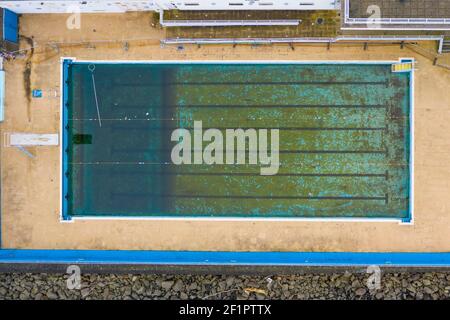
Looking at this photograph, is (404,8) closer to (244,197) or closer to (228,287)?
→ (244,197)

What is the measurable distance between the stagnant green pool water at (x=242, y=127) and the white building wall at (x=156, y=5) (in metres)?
3.55

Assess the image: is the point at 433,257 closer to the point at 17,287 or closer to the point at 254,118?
the point at 254,118

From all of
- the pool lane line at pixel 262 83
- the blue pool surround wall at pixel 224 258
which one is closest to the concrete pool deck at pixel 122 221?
the blue pool surround wall at pixel 224 258

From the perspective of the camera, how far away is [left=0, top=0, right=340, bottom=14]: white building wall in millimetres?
24484

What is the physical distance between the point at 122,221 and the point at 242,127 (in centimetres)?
1004

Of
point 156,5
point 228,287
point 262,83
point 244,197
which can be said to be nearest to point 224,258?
point 228,287

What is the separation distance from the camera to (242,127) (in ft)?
89.6

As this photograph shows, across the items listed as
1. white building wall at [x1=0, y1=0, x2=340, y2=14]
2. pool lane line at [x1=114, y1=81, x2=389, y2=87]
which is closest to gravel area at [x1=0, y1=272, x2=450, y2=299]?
pool lane line at [x1=114, y1=81, x2=389, y2=87]

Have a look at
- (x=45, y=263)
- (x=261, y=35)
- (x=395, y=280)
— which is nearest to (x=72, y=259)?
(x=45, y=263)

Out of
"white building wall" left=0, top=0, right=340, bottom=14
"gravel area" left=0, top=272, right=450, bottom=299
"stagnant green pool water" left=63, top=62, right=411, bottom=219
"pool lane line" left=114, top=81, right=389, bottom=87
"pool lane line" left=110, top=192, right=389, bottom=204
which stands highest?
"white building wall" left=0, top=0, right=340, bottom=14

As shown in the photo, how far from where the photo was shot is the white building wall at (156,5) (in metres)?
24.5

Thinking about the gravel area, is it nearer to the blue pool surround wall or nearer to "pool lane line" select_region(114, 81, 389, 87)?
the blue pool surround wall

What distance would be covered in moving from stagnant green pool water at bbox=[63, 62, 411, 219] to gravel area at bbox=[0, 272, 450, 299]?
4.53 m

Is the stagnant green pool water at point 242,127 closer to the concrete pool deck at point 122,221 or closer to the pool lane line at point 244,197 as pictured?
the pool lane line at point 244,197
